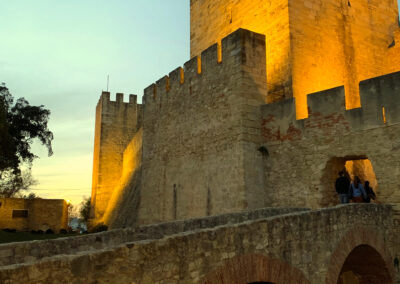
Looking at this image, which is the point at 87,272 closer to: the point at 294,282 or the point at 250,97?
the point at 294,282

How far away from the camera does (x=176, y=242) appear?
13.1ft

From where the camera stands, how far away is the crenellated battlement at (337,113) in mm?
8633

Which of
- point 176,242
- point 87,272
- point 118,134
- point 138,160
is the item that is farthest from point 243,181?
point 118,134

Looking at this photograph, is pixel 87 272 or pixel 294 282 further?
pixel 294 282

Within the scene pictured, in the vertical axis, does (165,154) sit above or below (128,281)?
above

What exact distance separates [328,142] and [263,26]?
5564 mm

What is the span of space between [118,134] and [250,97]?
60.1 ft

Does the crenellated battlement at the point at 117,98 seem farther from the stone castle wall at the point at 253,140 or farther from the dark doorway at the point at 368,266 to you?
the dark doorway at the point at 368,266

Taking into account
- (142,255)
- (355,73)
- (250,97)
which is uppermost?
(355,73)

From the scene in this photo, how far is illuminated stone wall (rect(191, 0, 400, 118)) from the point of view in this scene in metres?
12.1

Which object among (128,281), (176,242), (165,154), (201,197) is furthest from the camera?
(165,154)

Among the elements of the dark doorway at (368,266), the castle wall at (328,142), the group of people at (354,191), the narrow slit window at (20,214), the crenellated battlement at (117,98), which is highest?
the crenellated battlement at (117,98)

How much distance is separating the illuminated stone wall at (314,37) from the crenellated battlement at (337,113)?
136 centimetres

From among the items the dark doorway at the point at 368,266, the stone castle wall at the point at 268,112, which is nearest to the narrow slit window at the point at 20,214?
the stone castle wall at the point at 268,112
